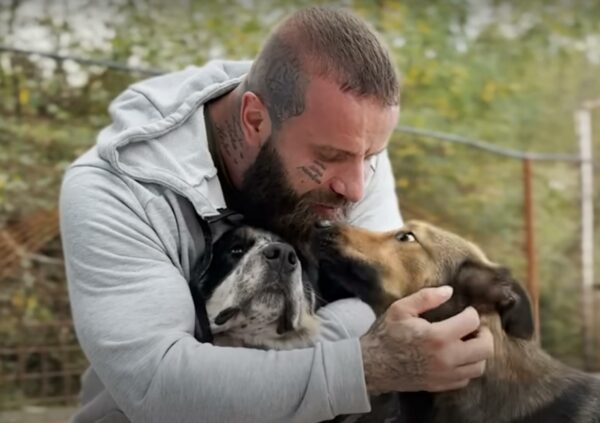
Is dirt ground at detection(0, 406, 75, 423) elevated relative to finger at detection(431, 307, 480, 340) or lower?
lower

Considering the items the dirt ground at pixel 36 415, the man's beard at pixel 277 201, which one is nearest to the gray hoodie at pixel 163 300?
the man's beard at pixel 277 201

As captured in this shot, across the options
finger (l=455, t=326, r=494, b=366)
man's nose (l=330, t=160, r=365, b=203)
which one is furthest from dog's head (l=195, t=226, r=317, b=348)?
finger (l=455, t=326, r=494, b=366)

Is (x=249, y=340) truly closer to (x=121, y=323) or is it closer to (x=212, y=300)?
(x=212, y=300)

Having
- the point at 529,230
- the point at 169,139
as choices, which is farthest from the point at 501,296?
the point at 529,230

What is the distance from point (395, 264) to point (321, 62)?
24.0 inches

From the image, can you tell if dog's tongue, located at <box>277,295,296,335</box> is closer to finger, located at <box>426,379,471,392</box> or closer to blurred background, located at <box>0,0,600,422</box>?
finger, located at <box>426,379,471,392</box>

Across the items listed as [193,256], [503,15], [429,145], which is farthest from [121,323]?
[503,15]

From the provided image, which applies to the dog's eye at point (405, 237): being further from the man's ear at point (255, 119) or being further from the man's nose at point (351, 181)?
the man's ear at point (255, 119)

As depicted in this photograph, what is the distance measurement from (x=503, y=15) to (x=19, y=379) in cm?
573

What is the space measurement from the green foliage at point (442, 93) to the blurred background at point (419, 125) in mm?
11

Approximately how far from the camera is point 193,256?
263 cm

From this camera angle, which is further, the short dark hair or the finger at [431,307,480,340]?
the short dark hair

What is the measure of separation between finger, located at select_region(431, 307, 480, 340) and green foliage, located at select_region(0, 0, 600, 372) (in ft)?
10.1

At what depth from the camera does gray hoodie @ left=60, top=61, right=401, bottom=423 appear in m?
2.21
